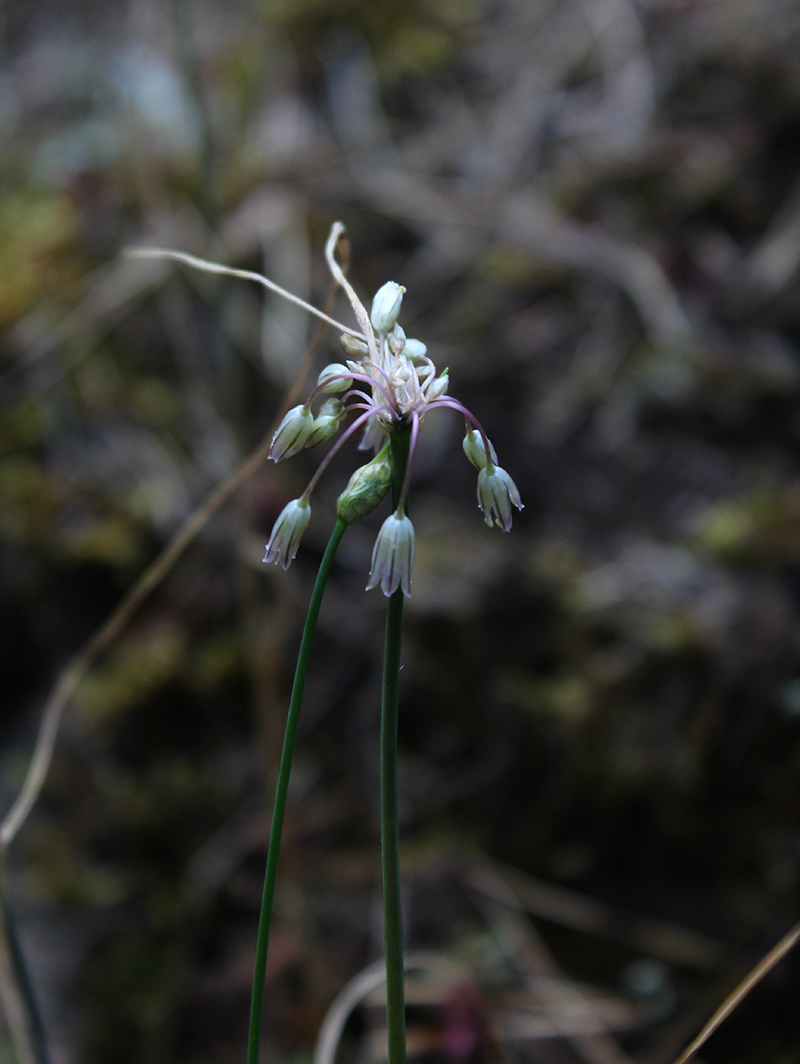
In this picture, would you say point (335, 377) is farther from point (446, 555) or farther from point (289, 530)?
point (446, 555)

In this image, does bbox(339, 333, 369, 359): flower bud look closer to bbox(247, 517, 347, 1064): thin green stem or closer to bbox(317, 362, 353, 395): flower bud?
bbox(317, 362, 353, 395): flower bud

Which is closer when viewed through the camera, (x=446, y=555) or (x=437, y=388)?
(x=437, y=388)

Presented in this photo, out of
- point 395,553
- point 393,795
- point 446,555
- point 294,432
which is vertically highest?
point 294,432

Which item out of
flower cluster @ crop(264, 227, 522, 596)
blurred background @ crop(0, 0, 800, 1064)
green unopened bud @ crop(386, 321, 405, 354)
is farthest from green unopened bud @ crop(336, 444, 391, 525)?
blurred background @ crop(0, 0, 800, 1064)

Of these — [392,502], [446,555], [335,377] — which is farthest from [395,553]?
[446,555]

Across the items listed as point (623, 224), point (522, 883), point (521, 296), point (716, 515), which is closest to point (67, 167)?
point (521, 296)

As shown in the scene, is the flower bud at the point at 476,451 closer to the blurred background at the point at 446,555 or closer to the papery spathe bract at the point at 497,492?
the papery spathe bract at the point at 497,492
